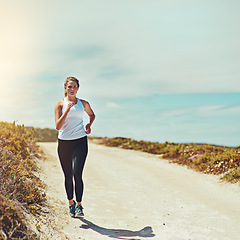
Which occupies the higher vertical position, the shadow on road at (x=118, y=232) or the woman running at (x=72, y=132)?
the woman running at (x=72, y=132)

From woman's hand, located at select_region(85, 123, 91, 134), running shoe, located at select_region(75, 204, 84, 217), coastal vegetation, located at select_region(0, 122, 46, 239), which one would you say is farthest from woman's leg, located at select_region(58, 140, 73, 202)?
coastal vegetation, located at select_region(0, 122, 46, 239)

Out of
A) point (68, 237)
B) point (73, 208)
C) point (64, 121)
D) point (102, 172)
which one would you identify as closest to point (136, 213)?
point (73, 208)

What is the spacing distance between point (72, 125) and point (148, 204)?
395 centimetres

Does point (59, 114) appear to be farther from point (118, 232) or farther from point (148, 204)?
point (148, 204)

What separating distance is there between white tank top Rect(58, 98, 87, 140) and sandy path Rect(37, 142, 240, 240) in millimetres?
1936

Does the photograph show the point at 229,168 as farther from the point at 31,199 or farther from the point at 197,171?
the point at 31,199

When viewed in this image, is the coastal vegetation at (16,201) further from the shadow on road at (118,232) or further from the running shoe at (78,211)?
the shadow on road at (118,232)

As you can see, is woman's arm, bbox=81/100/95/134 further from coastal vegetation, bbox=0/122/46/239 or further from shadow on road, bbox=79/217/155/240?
shadow on road, bbox=79/217/155/240

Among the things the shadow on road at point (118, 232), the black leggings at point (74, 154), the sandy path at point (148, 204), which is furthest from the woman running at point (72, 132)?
the sandy path at point (148, 204)

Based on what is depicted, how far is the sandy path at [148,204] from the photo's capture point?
6.24 m

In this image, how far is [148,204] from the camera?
8.46m

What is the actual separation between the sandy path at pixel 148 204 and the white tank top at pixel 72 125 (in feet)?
6.35

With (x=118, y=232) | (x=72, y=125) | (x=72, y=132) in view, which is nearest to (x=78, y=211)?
(x=118, y=232)

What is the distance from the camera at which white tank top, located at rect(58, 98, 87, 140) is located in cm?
595
